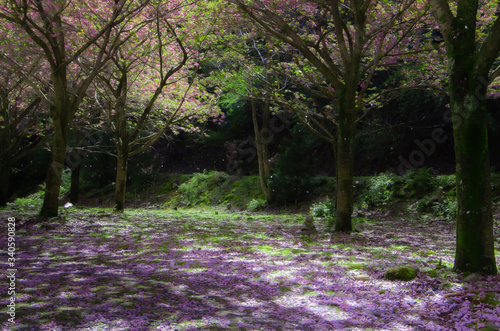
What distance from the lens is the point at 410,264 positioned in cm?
539

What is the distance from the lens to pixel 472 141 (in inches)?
170

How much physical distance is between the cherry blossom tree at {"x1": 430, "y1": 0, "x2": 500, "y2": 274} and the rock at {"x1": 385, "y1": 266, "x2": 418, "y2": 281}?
50 cm

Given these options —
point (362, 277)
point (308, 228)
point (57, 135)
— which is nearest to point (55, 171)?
point (57, 135)

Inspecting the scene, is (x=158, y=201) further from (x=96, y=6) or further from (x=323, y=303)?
(x=323, y=303)

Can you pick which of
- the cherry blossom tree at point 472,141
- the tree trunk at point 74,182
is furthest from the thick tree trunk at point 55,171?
the tree trunk at point 74,182

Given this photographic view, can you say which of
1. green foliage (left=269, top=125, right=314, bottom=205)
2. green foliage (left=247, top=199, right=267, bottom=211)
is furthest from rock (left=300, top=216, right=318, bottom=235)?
green foliage (left=247, top=199, right=267, bottom=211)

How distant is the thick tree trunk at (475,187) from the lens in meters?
4.27

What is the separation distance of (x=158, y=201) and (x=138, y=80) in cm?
847

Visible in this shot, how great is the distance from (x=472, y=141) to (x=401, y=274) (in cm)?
171

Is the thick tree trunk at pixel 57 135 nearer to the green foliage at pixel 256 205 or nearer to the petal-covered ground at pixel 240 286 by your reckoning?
the petal-covered ground at pixel 240 286

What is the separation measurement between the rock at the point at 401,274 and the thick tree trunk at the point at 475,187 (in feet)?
1.87

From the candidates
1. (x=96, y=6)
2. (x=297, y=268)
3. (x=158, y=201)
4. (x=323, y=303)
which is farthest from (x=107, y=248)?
(x=158, y=201)

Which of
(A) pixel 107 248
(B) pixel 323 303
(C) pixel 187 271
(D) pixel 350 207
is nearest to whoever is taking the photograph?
(B) pixel 323 303

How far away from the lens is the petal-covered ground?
3.35 m
